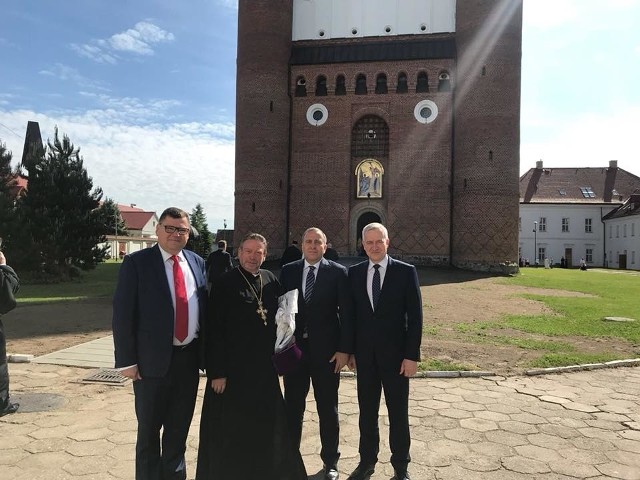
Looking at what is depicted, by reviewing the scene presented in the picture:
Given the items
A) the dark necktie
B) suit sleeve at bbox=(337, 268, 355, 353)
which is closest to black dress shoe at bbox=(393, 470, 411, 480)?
suit sleeve at bbox=(337, 268, 355, 353)

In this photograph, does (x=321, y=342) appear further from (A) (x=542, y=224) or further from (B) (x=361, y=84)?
(A) (x=542, y=224)

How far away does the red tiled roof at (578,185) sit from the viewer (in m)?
51.7

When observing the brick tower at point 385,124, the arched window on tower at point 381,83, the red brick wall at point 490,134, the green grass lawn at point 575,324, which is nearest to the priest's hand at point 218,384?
the green grass lawn at point 575,324

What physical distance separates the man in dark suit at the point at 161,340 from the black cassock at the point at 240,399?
149 millimetres

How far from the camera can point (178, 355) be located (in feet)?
10.8

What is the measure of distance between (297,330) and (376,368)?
0.71 m

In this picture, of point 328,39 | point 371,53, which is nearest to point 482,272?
point 371,53

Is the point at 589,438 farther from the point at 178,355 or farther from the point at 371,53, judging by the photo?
the point at 371,53

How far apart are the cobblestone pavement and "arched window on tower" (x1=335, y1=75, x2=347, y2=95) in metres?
23.7

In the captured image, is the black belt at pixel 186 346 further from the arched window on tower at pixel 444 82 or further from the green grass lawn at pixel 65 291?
the arched window on tower at pixel 444 82

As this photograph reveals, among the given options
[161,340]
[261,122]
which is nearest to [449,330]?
[161,340]

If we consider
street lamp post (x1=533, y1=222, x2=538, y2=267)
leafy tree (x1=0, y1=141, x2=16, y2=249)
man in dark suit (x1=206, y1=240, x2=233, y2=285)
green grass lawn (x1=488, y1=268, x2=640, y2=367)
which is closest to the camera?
green grass lawn (x1=488, y1=268, x2=640, y2=367)

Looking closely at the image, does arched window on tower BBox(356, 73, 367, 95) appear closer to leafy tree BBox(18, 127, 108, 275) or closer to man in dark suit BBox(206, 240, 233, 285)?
leafy tree BBox(18, 127, 108, 275)

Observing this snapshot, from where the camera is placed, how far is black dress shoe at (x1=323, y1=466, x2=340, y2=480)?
358cm
